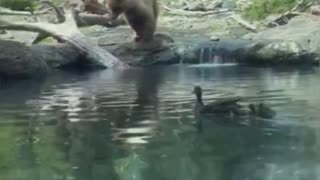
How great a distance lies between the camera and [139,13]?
1759 centimetres

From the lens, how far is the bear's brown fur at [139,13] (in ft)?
56.2

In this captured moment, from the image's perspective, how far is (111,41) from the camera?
62.5 feet

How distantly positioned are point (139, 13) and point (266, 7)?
16.0 ft

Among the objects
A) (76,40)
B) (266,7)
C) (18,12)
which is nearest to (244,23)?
(266,7)

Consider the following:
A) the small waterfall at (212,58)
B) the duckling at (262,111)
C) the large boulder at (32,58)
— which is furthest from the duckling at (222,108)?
the small waterfall at (212,58)

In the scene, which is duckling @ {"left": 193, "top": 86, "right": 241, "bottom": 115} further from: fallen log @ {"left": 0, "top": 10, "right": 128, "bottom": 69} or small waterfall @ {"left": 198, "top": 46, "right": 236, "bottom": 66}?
small waterfall @ {"left": 198, "top": 46, "right": 236, "bottom": 66}

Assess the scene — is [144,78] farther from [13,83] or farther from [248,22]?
[248,22]

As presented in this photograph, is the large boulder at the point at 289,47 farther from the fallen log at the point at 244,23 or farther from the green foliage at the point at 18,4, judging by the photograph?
the green foliage at the point at 18,4

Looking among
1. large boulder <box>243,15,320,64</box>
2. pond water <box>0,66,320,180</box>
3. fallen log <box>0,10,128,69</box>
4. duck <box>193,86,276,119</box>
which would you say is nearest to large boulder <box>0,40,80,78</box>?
fallen log <box>0,10,128,69</box>

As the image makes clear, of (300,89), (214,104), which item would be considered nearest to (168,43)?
(300,89)

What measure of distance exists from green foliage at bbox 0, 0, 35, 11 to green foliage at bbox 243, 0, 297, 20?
205 inches

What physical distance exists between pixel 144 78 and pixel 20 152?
24.8ft

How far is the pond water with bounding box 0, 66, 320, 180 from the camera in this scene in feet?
22.3

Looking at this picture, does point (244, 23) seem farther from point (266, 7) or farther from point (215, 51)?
point (215, 51)
